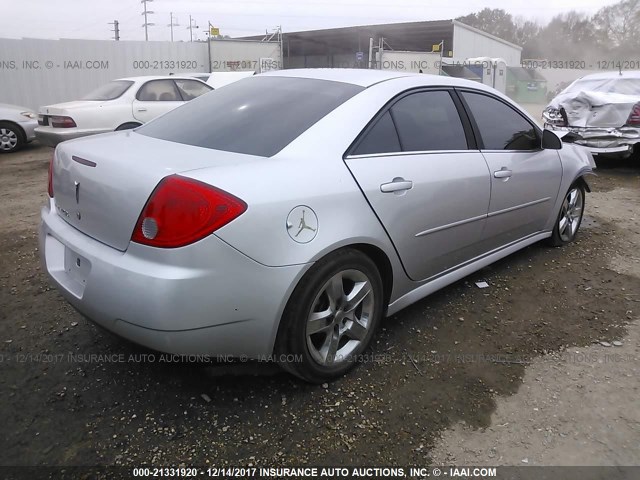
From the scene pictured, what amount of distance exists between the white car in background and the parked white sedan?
1.78m

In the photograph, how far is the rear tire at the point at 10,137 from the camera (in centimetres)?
995

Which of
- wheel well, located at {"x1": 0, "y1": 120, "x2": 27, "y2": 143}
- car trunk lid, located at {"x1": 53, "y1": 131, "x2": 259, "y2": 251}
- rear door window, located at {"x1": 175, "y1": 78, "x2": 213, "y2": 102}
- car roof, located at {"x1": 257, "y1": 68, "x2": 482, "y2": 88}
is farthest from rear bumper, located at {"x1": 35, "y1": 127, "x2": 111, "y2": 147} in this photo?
car trunk lid, located at {"x1": 53, "y1": 131, "x2": 259, "y2": 251}

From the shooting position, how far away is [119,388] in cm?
248

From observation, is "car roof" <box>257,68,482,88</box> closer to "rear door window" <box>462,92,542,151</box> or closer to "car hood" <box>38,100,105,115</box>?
"rear door window" <box>462,92,542,151</box>

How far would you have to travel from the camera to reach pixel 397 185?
8.56 ft

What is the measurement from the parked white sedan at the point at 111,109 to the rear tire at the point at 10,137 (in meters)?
1.79

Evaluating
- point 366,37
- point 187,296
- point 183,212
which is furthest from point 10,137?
point 366,37

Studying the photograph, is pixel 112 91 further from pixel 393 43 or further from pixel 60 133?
pixel 393 43

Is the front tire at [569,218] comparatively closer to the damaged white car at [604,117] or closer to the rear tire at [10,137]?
the damaged white car at [604,117]

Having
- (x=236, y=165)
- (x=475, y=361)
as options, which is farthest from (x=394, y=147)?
(x=475, y=361)

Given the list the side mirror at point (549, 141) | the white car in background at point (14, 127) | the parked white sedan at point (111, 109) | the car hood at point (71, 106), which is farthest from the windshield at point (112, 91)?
the side mirror at point (549, 141)

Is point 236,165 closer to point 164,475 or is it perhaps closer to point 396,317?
point 164,475

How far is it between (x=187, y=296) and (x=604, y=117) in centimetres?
752

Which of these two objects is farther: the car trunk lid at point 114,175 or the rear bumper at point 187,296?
the car trunk lid at point 114,175
